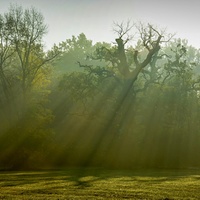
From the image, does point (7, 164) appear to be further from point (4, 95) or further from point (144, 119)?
point (144, 119)

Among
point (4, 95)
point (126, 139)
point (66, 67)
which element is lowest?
point (126, 139)

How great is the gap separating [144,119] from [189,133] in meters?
5.98

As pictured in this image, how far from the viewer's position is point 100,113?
44469 millimetres

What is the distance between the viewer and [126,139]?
41562 millimetres

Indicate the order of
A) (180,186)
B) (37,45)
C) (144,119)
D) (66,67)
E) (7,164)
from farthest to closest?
1. (66,67)
2. (37,45)
3. (144,119)
4. (7,164)
5. (180,186)

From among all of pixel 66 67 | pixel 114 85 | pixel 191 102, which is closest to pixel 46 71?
pixel 114 85

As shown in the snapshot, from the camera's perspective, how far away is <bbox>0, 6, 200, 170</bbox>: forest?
131 feet

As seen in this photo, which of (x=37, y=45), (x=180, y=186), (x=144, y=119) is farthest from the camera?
(x=37, y=45)

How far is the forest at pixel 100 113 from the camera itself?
3997 centimetres

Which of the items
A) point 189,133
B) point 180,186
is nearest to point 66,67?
point 189,133

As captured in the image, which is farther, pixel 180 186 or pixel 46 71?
pixel 46 71

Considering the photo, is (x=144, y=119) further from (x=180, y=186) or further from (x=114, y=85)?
(x=180, y=186)

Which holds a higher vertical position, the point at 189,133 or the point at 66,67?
the point at 66,67

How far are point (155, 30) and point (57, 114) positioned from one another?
17.8m
